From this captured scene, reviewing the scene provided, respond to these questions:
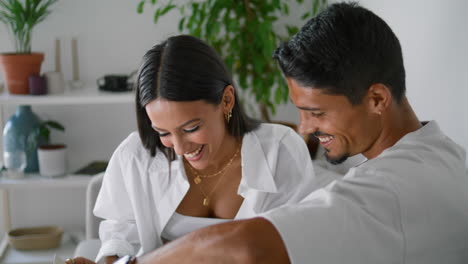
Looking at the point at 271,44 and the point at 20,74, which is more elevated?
the point at 271,44

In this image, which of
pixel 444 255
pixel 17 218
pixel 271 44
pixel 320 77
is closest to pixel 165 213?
pixel 320 77

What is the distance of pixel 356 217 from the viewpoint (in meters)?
0.81

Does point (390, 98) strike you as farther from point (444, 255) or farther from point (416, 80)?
point (416, 80)

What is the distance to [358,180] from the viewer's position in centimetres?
85

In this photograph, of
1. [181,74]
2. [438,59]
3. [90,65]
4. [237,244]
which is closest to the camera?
[237,244]

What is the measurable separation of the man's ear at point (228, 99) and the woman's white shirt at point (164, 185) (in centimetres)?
13

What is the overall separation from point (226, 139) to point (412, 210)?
37.1 inches

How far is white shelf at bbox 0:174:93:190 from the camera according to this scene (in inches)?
113

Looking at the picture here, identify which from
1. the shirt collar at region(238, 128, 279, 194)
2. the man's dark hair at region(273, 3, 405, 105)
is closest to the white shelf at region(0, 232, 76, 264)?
the shirt collar at region(238, 128, 279, 194)

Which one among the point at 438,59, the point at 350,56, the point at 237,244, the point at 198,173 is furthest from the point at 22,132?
the point at 237,244

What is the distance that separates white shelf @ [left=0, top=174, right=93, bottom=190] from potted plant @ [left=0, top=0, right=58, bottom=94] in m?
0.45

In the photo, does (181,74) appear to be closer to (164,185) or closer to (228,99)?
(228,99)

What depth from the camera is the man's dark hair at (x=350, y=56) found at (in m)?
1.02

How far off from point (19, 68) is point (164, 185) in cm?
154
